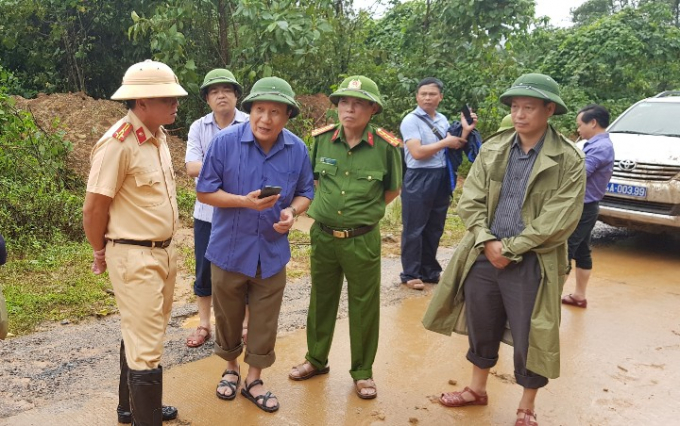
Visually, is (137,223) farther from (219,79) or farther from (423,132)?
(423,132)

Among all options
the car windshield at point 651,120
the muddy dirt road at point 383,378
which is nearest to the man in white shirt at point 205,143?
the muddy dirt road at point 383,378

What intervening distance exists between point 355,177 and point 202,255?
135 cm

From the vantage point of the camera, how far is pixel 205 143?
174 inches

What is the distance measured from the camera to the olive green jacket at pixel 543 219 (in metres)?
3.32

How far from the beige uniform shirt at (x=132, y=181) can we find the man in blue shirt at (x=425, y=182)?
10.2 ft

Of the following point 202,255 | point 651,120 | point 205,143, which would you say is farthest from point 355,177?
point 651,120

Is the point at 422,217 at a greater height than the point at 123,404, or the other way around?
the point at 422,217

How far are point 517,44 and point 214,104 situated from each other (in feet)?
29.9

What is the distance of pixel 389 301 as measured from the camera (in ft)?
18.7

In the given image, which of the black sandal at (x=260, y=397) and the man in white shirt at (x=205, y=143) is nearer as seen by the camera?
the black sandal at (x=260, y=397)

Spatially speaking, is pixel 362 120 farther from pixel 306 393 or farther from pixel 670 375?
pixel 670 375

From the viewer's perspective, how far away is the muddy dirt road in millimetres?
3572

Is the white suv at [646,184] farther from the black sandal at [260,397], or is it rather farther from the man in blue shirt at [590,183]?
the black sandal at [260,397]

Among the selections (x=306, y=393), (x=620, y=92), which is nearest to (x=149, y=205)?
(x=306, y=393)
